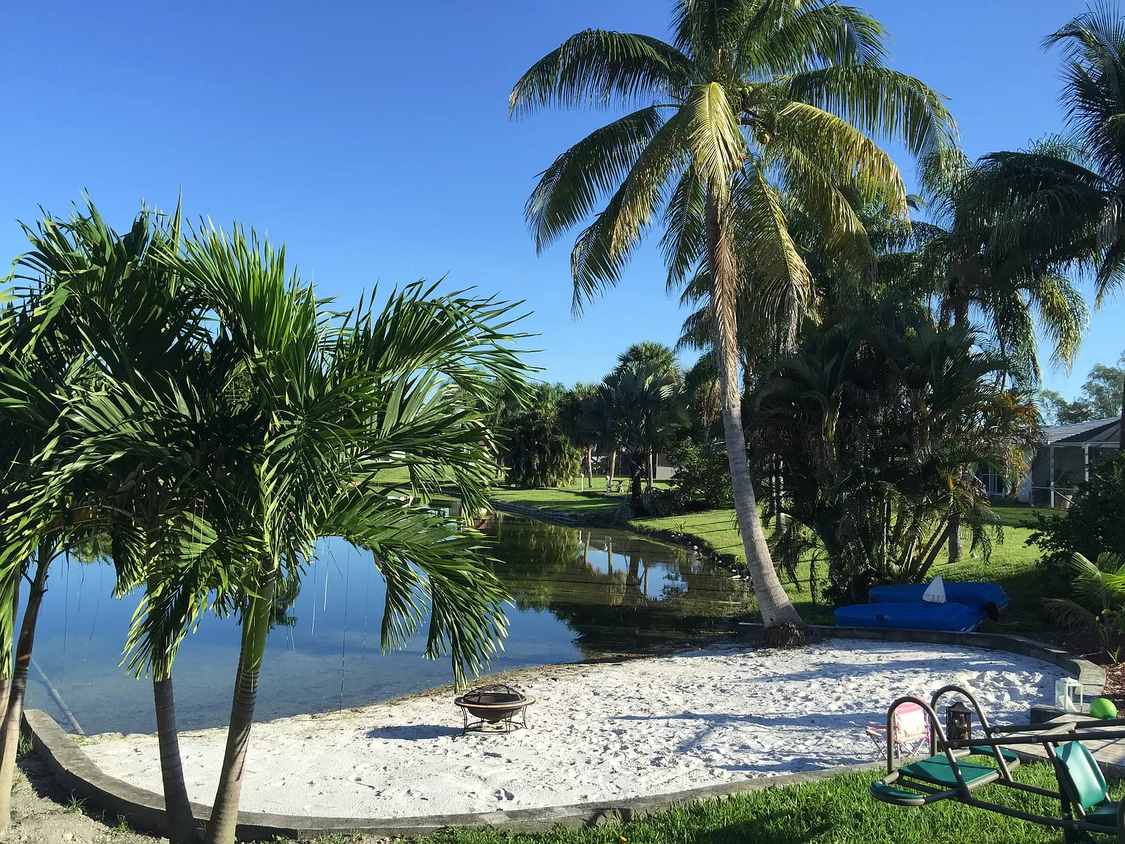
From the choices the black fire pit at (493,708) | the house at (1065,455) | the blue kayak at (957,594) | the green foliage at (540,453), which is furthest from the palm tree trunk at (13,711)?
the green foliage at (540,453)

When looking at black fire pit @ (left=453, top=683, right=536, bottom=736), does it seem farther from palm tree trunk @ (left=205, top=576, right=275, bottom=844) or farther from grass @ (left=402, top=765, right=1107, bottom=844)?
palm tree trunk @ (left=205, top=576, right=275, bottom=844)

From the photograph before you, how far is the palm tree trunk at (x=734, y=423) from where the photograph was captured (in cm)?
1337

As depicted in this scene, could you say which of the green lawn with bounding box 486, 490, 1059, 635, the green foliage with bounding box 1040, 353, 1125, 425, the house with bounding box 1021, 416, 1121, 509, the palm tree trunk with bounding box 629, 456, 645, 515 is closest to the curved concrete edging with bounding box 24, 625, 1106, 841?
the green lawn with bounding box 486, 490, 1059, 635

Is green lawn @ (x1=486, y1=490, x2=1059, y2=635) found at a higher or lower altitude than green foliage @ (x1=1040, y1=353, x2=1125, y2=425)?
lower

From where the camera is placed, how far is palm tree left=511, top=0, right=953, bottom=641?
42.5 feet

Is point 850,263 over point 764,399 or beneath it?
over

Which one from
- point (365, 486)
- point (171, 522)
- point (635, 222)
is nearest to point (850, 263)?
point (635, 222)

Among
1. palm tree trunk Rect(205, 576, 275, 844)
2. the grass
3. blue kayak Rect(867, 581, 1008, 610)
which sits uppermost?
blue kayak Rect(867, 581, 1008, 610)

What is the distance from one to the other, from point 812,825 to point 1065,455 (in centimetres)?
3608

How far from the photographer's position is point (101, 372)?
4465mm

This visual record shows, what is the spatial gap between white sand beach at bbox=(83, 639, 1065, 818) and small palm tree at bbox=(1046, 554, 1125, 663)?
0.80m

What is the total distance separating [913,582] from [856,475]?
2.84 m

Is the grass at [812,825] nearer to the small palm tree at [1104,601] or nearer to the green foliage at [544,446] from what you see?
the small palm tree at [1104,601]

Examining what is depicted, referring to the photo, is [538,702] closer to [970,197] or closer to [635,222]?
[635,222]
